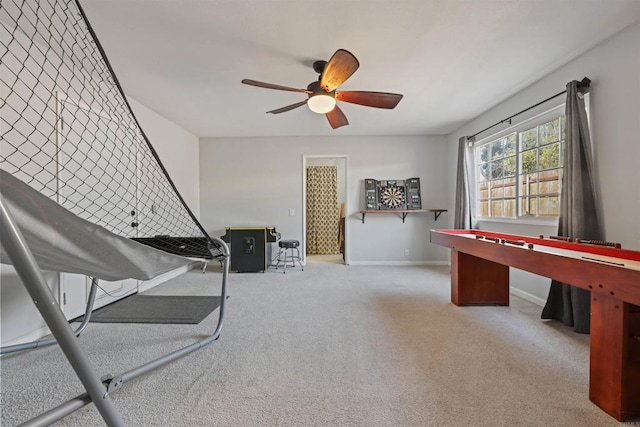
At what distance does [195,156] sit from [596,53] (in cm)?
508

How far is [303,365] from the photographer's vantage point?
1615 mm

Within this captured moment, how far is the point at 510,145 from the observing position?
10.4ft

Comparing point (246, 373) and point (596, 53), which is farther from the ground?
point (596, 53)

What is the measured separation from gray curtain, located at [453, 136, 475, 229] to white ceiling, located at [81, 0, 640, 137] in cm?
79

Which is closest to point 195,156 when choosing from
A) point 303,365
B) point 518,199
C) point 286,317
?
point 286,317

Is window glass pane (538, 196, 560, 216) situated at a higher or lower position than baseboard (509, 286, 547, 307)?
higher

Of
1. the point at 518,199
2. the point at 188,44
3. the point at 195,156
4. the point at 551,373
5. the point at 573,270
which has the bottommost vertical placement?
the point at 551,373

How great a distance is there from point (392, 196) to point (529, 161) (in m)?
2.04

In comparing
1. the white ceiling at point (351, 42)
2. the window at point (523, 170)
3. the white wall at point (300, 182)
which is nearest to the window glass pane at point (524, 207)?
the window at point (523, 170)

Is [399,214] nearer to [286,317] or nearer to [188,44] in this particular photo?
[286,317]

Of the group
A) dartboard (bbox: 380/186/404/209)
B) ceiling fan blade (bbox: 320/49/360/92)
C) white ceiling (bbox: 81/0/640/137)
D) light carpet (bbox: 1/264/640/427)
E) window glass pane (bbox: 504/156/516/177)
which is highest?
white ceiling (bbox: 81/0/640/137)

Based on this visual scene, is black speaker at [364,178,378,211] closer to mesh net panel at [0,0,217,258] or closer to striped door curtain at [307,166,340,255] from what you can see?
striped door curtain at [307,166,340,255]

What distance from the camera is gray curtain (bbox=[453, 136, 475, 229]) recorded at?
369cm

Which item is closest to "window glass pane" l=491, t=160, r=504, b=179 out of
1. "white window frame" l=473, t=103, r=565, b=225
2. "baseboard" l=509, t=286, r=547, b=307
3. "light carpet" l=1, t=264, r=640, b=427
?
"white window frame" l=473, t=103, r=565, b=225
